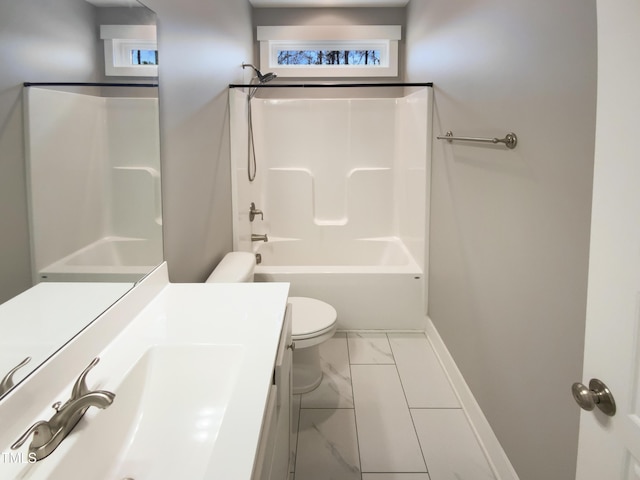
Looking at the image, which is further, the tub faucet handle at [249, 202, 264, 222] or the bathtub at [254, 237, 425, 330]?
the tub faucet handle at [249, 202, 264, 222]

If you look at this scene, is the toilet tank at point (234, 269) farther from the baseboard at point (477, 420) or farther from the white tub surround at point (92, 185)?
the baseboard at point (477, 420)

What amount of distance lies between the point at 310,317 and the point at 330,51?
8.78 feet

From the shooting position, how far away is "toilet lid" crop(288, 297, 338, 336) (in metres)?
2.27

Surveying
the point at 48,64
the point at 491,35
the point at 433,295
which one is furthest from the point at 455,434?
the point at 48,64

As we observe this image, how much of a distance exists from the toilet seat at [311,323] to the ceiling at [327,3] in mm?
2606

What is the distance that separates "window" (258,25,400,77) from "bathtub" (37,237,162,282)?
9.34 ft

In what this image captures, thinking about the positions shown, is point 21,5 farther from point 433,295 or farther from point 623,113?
point 433,295

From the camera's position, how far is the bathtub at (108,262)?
3.49ft

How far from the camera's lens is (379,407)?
7.47 ft

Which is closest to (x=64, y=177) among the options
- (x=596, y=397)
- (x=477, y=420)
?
(x=596, y=397)

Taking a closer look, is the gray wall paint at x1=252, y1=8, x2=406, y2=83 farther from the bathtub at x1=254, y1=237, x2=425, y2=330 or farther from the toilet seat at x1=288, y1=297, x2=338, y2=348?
the toilet seat at x1=288, y1=297, x2=338, y2=348

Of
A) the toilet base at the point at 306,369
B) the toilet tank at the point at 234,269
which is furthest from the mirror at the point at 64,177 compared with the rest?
the toilet base at the point at 306,369

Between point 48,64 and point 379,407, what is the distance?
6.47 feet

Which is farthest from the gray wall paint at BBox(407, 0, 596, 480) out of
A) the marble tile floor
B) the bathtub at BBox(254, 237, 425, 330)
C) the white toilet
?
the white toilet
